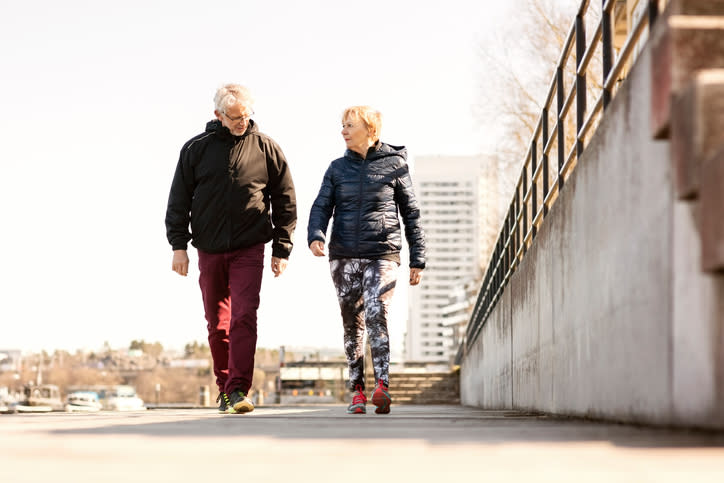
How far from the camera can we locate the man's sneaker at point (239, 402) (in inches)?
236

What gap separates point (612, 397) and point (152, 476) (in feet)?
8.32

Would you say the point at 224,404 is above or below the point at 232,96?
below

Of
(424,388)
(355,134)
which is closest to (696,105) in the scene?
(355,134)

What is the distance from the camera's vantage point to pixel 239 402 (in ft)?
19.8

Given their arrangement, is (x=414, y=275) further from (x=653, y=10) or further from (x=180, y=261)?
(x=653, y=10)

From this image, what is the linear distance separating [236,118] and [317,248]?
3.22ft

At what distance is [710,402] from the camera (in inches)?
109

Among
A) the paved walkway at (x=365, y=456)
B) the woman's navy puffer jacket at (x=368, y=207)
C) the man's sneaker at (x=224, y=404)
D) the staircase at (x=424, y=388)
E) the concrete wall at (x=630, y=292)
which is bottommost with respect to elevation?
the staircase at (x=424, y=388)

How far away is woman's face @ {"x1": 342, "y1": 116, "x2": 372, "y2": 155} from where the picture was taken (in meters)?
6.76

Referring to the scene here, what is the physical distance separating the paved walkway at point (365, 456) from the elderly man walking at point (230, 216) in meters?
3.05

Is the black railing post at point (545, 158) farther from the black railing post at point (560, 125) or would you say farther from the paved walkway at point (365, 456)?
the paved walkway at point (365, 456)

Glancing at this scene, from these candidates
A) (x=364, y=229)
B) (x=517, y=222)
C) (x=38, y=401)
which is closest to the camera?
(x=364, y=229)

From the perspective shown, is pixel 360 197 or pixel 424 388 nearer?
pixel 360 197

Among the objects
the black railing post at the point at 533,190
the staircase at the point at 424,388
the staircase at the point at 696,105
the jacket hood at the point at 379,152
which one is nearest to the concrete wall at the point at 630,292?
the staircase at the point at 696,105
